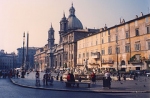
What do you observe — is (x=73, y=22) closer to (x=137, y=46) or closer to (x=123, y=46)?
(x=123, y=46)

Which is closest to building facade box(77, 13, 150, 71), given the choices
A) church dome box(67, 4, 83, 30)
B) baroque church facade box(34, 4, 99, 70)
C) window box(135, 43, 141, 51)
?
window box(135, 43, 141, 51)

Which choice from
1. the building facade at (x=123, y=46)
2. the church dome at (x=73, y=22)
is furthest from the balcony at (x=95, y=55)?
the church dome at (x=73, y=22)

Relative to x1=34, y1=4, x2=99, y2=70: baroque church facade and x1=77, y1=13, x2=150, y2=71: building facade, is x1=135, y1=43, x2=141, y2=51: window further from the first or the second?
x1=34, y1=4, x2=99, y2=70: baroque church facade

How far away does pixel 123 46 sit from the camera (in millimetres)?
49344

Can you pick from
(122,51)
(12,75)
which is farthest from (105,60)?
(12,75)

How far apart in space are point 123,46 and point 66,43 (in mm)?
44092

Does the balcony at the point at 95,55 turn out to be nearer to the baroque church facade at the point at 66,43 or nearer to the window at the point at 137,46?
the window at the point at 137,46

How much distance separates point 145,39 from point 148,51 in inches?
101

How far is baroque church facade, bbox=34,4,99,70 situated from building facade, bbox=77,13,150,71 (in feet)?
60.5

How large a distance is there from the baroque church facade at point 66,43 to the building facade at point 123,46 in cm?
1845

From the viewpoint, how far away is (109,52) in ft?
180

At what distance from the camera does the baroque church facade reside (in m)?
83.2

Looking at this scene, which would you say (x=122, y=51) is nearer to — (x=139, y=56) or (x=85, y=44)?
(x=139, y=56)

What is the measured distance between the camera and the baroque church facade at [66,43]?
83250mm
